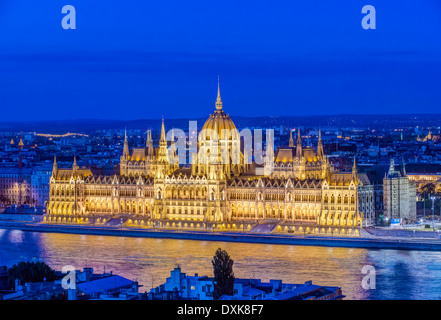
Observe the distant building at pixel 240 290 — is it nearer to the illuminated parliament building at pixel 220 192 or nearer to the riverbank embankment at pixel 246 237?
the riverbank embankment at pixel 246 237

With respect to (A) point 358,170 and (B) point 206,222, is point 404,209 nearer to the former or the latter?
(A) point 358,170

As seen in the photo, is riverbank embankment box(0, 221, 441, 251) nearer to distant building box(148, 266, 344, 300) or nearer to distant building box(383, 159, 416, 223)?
distant building box(383, 159, 416, 223)

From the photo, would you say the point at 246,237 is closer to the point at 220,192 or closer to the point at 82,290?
the point at 220,192

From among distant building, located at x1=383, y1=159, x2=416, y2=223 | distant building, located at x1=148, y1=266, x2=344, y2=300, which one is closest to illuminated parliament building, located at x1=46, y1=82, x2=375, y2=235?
distant building, located at x1=383, y1=159, x2=416, y2=223

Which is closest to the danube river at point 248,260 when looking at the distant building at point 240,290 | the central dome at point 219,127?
the distant building at point 240,290

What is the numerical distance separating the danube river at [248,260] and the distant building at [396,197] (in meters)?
6.95

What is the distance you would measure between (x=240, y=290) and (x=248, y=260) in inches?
686

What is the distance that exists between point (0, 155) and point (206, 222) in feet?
154

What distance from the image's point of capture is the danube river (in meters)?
45.5

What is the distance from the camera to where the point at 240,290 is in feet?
118

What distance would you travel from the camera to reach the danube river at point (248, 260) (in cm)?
4553

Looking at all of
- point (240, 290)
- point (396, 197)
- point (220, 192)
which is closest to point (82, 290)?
point (240, 290)

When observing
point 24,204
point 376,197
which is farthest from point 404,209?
point 24,204
